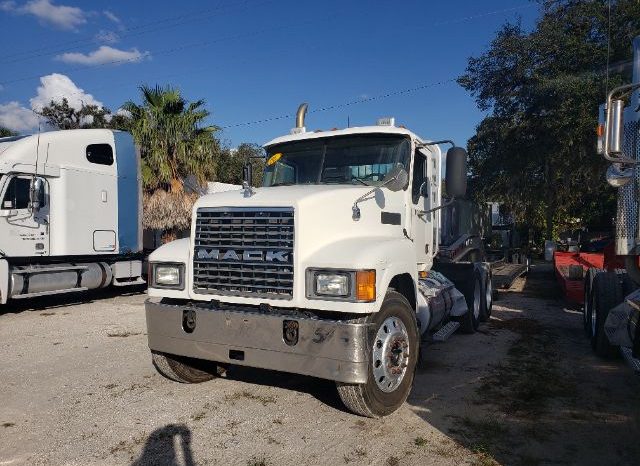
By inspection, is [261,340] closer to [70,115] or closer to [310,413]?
[310,413]

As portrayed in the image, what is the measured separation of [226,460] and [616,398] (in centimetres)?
378

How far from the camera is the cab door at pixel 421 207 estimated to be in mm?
5832

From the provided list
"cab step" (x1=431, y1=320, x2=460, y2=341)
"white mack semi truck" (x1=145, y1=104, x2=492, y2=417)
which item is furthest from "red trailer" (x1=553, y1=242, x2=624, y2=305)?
"white mack semi truck" (x1=145, y1=104, x2=492, y2=417)

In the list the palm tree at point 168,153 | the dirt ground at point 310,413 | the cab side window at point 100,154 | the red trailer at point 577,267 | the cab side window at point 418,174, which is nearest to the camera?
the dirt ground at point 310,413

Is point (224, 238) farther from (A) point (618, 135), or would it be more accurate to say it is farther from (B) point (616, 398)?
(B) point (616, 398)

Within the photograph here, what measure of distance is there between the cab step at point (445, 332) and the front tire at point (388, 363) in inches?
54.5

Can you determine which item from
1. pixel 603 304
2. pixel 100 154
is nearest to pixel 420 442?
pixel 603 304

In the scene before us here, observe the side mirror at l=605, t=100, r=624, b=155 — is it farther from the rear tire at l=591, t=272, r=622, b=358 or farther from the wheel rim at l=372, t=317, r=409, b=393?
the rear tire at l=591, t=272, r=622, b=358

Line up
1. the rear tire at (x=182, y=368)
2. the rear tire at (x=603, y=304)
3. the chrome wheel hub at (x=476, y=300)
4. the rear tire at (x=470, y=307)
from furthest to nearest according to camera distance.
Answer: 1. the chrome wheel hub at (x=476, y=300)
2. the rear tire at (x=470, y=307)
3. the rear tire at (x=603, y=304)
4. the rear tire at (x=182, y=368)

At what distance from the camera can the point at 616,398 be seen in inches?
197

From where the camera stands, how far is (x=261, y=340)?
13.9 feet

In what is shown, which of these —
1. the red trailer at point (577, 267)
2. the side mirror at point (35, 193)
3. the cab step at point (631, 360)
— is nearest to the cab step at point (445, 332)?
the cab step at point (631, 360)

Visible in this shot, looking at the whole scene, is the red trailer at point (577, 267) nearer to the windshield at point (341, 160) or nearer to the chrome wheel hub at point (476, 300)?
the chrome wheel hub at point (476, 300)

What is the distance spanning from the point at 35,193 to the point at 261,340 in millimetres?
7169
